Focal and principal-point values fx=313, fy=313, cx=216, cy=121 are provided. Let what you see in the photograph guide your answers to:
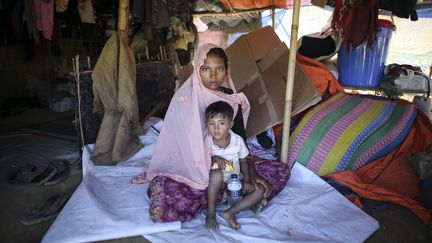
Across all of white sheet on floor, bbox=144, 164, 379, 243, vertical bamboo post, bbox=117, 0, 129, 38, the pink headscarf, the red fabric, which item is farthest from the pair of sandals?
the red fabric

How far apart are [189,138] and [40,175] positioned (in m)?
1.33

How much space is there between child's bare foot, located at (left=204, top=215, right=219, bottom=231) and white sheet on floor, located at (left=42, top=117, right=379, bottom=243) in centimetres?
3

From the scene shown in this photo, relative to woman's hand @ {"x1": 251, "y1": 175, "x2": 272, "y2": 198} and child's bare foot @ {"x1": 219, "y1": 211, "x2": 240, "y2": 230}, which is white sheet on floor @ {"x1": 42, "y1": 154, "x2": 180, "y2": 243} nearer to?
child's bare foot @ {"x1": 219, "y1": 211, "x2": 240, "y2": 230}

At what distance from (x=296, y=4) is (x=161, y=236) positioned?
A: 1830mm

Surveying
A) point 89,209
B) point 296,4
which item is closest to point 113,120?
point 89,209

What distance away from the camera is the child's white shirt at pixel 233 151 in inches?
80.8

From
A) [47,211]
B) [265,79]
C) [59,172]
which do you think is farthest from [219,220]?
[265,79]

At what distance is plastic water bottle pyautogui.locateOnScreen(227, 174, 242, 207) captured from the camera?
196 cm

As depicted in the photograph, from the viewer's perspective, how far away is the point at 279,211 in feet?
6.63

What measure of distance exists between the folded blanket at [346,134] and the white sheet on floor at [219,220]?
0.85 feet

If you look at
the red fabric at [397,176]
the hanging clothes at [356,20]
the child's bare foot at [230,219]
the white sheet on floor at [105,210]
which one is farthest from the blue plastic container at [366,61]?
the white sheet on floor at [105,210]

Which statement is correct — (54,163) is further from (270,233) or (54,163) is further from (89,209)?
(270,233)

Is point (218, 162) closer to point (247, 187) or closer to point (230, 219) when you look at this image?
point (247, 187)

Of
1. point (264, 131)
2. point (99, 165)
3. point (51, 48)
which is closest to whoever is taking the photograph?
point (99, 165)
